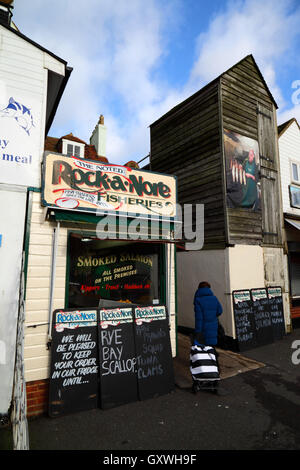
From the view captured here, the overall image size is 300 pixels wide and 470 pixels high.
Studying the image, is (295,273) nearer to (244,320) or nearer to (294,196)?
(294,196)

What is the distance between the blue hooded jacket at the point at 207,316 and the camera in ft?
18.0

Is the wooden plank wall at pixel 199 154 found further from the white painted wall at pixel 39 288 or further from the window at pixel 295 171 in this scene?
the white painted wall at pixel 39 288

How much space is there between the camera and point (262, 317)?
341 inches

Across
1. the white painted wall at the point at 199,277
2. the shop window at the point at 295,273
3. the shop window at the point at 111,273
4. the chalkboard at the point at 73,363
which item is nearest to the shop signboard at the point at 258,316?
the white painted wall at the point at 199,277

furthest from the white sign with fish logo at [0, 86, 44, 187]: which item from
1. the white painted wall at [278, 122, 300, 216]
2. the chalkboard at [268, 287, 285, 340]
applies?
the white painted wall at [278, 122, 300, 216]

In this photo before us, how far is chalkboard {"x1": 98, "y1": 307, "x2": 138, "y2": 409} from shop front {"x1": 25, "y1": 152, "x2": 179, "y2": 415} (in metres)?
0.02

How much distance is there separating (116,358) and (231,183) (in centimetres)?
653

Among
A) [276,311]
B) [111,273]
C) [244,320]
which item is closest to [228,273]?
[244,320]

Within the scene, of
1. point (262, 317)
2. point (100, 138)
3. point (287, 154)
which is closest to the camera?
point (262, 317)

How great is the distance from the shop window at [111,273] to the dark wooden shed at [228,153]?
10.1 ft

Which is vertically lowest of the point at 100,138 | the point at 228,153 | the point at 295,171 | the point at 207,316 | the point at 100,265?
the point at 207,316
